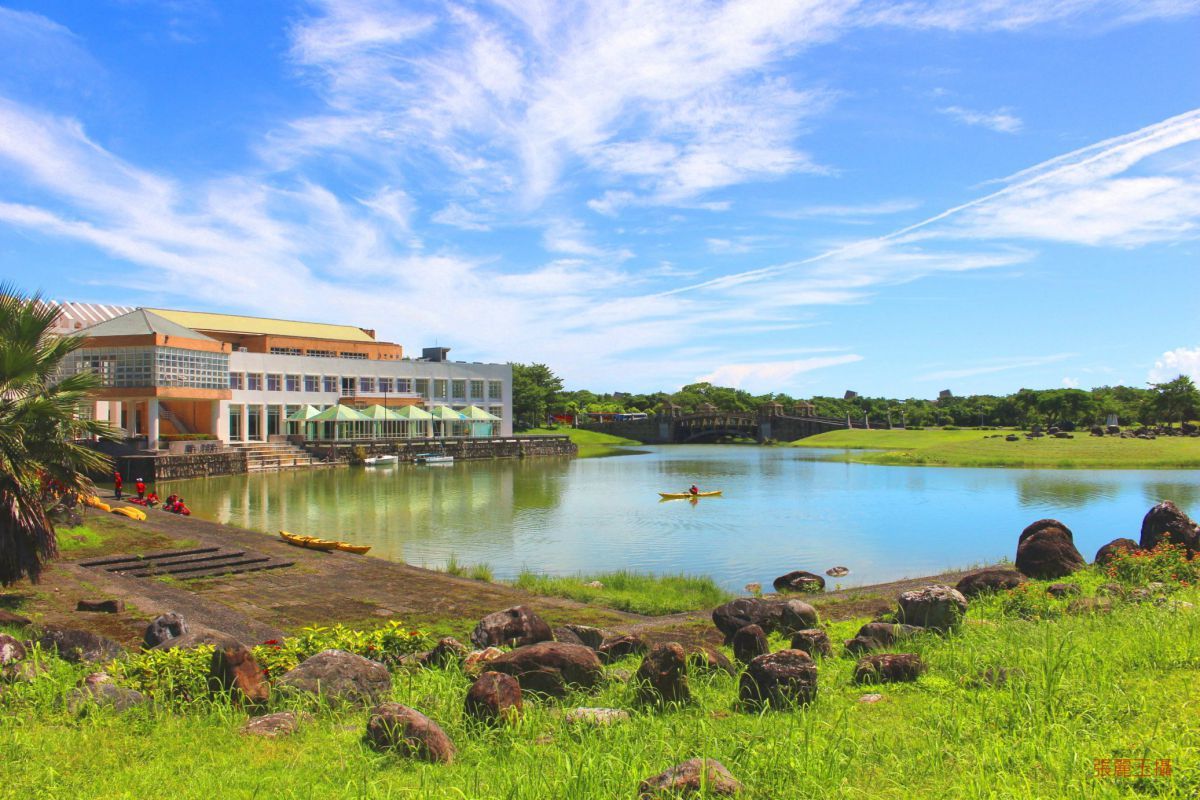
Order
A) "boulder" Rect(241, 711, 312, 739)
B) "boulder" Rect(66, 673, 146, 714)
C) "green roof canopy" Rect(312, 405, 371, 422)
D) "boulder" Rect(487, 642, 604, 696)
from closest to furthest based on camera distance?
"boulder" Rect(241, 711, 312, 739) < "boulder" Rect(66, 673, 146, 714) < "boulder" Rect(487, 642, 604, 696) < "green roof canopy" Rect(312, 405, 371, 422)

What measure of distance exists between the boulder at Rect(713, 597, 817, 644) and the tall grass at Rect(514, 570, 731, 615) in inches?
124

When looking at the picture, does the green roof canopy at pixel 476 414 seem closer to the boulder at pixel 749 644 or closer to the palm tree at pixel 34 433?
the palm tree at pixel 34 433

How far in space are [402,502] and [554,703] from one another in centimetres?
2944

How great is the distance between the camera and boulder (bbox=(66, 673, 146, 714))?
22.2 ft

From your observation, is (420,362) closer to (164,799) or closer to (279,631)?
(279,631)

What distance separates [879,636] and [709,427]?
10304cm

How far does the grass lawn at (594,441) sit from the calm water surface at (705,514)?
3303 cm

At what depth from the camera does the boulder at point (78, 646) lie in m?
Result: 8.98

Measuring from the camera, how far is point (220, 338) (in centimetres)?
7406

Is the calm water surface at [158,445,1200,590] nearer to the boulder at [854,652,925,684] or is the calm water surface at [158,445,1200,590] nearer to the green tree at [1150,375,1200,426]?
→ the boulder at [854,652,925,684]

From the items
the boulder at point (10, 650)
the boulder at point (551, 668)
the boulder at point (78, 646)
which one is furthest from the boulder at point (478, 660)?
the boulder at point (10, 650)

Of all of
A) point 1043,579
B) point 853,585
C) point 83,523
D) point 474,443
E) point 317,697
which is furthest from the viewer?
point 474,443

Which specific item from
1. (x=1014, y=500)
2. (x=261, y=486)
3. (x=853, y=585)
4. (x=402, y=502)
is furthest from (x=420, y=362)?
(x=853, y=585)

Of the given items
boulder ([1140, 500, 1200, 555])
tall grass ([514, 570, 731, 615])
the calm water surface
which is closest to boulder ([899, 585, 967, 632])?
tall grass ([514, 570, 731, 615])
